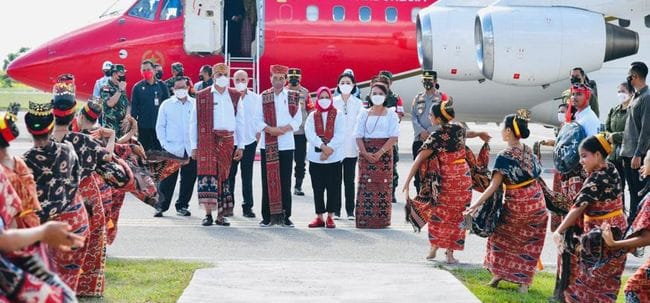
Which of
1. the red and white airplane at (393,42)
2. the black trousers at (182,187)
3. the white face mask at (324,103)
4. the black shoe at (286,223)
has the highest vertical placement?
the red and white airplane at (393,42)

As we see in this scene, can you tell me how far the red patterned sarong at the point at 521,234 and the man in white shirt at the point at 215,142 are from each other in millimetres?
4202

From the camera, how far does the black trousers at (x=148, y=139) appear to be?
13875mm

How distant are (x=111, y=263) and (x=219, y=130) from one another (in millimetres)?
2884

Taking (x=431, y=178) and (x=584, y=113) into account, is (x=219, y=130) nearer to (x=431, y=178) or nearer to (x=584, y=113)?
(x=431, y=178)

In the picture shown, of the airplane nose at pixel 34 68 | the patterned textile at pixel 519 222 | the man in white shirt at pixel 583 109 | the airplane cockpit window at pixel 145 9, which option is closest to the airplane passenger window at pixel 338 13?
the airplane cockpit window at pixel 145 9

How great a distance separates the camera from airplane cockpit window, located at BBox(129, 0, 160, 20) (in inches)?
774

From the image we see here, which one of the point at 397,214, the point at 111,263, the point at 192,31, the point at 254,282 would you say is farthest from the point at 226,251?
the point at 192,31

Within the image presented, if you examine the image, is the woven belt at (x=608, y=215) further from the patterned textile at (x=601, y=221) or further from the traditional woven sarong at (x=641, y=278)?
the traditional woven sarong at (x=641, y=278)

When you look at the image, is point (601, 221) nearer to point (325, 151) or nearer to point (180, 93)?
point (325, 151)

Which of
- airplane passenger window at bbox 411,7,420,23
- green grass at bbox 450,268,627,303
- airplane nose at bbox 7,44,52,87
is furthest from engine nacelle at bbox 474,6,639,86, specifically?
green grass at bbox 450,268,627,303

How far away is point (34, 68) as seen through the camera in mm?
19391

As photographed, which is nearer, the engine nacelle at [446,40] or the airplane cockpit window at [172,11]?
the engine nacelle at [446,40]

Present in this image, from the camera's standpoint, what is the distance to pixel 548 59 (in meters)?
19.1

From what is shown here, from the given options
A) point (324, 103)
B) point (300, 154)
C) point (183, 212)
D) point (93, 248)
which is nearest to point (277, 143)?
point (324, 103)
